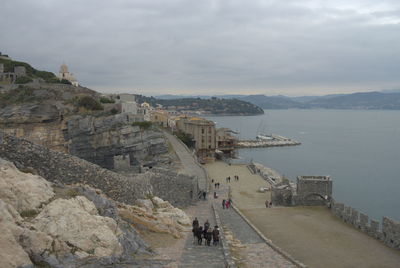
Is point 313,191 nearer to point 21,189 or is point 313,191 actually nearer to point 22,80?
point 21,189

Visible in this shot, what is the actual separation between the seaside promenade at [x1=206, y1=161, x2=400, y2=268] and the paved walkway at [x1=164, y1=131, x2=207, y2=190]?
320 centimetres

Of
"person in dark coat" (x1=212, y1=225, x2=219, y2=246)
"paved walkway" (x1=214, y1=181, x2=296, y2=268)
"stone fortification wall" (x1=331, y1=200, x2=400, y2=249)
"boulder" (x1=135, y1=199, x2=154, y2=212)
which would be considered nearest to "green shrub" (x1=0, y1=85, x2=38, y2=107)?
"paved walkway" (x1=214, y1=181, x2=296, y2=268)

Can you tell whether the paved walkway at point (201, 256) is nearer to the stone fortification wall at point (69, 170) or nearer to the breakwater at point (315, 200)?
A: the stone fortification wall at point (69, 170)

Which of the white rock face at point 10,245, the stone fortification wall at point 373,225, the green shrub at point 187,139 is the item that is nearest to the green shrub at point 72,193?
the white rock face at point 10,245

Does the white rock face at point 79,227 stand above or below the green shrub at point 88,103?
below

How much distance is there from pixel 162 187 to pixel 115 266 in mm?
11868

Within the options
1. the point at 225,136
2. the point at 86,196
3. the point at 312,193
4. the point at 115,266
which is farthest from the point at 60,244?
the point at 225,136

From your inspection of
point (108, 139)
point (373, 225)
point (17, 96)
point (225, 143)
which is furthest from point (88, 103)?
point (373, 225)

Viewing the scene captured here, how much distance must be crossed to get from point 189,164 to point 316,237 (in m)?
20.6

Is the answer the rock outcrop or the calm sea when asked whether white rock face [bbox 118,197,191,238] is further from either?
the calm sea

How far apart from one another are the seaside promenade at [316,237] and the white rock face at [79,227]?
31.5 feet

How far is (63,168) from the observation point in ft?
45.3

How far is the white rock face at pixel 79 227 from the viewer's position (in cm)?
876

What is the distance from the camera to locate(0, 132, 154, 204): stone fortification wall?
1279 centimetres
